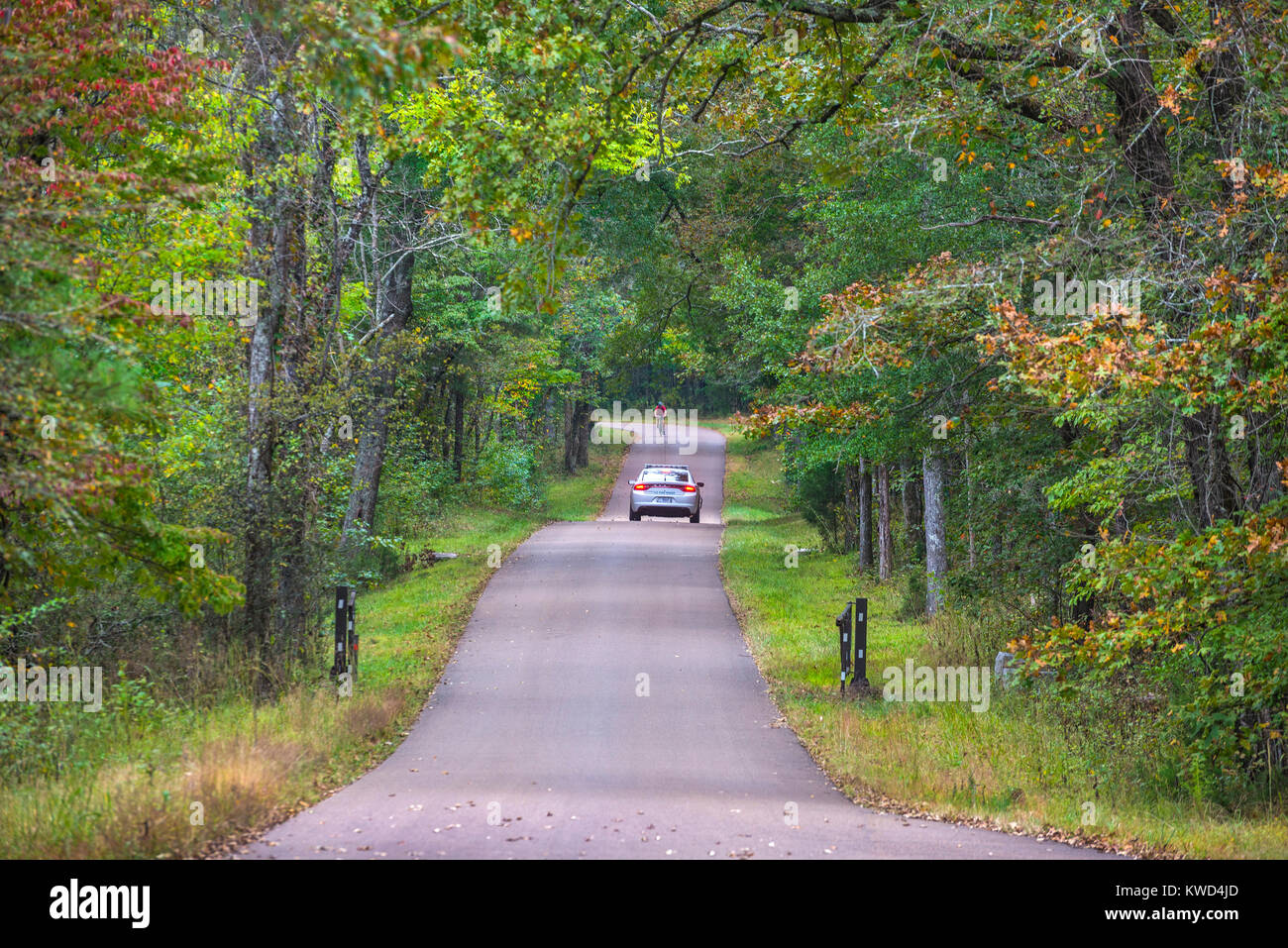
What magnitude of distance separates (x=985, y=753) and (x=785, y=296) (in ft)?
31.6

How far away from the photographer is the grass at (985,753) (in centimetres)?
939

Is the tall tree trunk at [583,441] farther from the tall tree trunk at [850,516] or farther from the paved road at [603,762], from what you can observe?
the paved road at [603,762]

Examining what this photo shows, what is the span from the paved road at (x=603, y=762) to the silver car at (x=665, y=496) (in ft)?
44.7

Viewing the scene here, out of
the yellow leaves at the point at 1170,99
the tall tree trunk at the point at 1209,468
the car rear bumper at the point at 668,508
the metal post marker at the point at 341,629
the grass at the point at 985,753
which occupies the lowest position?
the grass at the point at 985,753

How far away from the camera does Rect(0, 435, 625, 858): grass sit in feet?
25.5

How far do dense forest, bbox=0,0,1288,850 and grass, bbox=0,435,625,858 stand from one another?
2.90ft

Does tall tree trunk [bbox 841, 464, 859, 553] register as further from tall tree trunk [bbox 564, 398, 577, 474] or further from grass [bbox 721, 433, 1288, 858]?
tall tree trunk [bbox 564, 398, 577, 474]

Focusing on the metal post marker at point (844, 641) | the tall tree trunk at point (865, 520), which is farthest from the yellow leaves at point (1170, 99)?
the tall tree trunk at point (865, 520)

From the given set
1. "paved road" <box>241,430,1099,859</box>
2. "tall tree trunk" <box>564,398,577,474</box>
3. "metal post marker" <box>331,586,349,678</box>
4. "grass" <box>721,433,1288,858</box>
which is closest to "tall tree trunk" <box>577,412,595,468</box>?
"tall tree trunk" <box>564,398,577,474</box>

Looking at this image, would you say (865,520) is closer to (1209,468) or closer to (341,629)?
(341,629)

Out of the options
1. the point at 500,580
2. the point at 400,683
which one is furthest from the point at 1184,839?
the point at 500,580

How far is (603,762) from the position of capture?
12211 millimetres

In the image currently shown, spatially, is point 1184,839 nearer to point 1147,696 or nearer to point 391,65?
point 1147,696

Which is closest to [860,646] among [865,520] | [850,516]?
[865,520]
